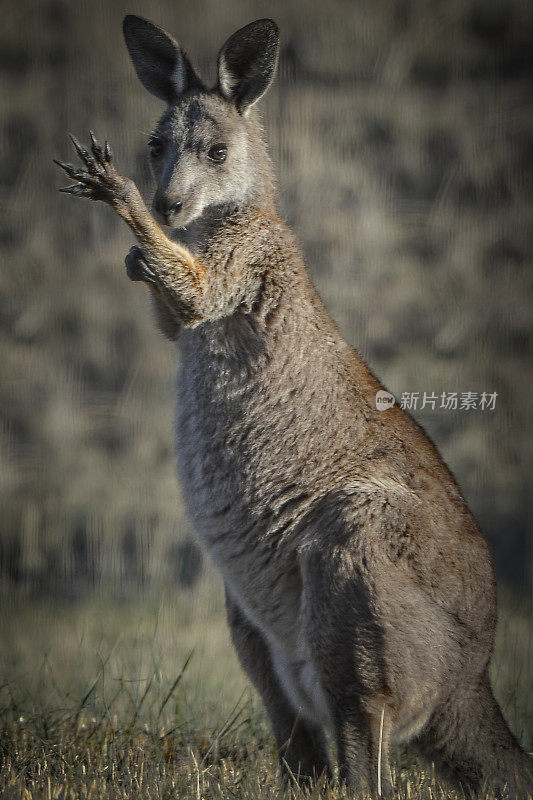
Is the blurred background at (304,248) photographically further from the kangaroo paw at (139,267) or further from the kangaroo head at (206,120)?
the kangaroo paw at (139,267)

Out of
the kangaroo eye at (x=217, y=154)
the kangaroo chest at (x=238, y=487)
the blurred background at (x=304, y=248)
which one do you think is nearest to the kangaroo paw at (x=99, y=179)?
the kangaroo eye at (x=217, y=154)

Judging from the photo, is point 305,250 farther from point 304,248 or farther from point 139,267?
point 139,267

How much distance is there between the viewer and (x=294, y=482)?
9.96 ft

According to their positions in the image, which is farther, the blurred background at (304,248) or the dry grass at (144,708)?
the blurred background at (304,248)

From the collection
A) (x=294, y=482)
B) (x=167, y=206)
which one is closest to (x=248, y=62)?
(x=167, y=206)

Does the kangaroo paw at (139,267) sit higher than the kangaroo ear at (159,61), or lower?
lower

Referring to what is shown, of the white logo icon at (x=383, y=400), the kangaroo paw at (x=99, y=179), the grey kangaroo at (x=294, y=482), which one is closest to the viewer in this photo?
the grey kangaroo at (x=294, y=482)

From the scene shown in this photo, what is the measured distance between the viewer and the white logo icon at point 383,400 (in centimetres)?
321

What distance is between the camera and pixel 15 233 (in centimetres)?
505

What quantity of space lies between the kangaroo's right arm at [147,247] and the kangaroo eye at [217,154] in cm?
33

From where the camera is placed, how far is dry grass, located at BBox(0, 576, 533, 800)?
2.89 meters

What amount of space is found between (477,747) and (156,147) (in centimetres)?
215

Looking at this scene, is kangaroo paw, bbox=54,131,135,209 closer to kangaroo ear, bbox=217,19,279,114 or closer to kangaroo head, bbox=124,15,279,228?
kangaroo head, bbox=124,15,279,228

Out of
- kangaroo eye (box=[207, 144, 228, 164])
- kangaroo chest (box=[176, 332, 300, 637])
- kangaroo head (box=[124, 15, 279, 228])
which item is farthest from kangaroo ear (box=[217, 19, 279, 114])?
kangaroo chest (box=[176, 332, 300, 637])
